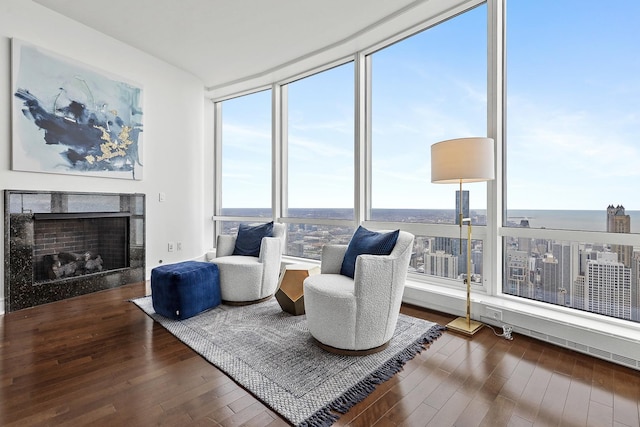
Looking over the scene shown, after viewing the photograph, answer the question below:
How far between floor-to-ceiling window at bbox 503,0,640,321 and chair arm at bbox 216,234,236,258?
272 centimetres

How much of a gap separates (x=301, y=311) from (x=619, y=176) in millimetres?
2619

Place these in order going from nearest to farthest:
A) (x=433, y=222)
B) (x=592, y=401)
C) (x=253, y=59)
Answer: (x=592, y=401) → (x=433, y=222) → (x=253, y=59)

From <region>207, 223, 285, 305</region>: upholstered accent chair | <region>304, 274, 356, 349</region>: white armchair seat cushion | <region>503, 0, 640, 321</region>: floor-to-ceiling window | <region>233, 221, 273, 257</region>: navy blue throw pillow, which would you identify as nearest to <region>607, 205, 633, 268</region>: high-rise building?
<region>503, 0, 640, 321</region>: floor-to-ceiling window

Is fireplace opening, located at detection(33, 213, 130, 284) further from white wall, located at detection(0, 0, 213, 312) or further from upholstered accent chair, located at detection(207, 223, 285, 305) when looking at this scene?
upholstered accent chair, located at detection(207, 223, 285, 305)

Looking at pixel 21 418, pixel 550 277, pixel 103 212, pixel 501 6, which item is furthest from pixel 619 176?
pixel 103 212

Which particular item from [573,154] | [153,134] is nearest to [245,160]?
[153,134]

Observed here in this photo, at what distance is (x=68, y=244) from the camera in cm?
339

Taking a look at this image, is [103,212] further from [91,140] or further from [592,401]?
[592,401]

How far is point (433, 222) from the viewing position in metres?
3.20

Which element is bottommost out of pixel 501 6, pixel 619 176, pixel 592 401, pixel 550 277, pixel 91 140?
pixel 592 401

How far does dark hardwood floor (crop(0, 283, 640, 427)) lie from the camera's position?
148 centimetres

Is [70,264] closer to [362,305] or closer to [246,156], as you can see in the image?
[246,156]

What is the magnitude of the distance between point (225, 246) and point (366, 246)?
5.84 feet

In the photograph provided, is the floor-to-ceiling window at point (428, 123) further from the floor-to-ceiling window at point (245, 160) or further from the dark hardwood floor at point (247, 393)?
the floor-to-ceiling window at point (245, 160)
